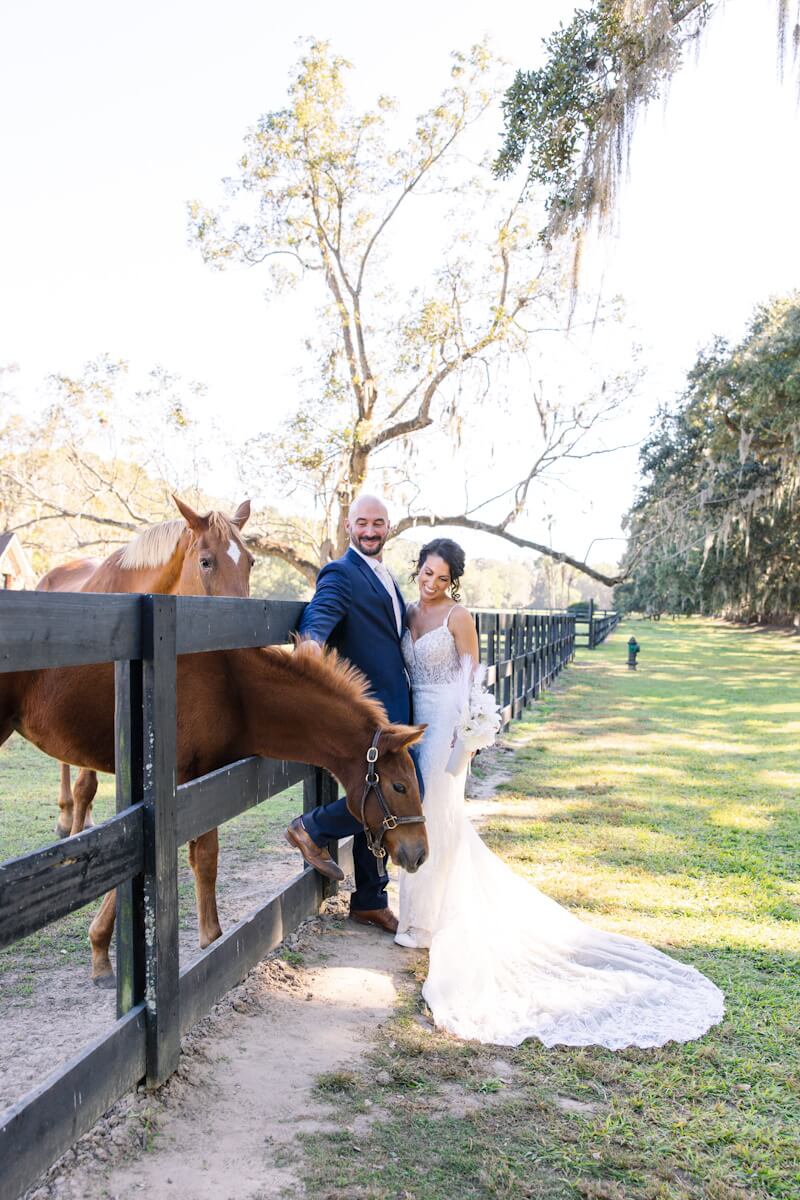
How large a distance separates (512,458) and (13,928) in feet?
55.2

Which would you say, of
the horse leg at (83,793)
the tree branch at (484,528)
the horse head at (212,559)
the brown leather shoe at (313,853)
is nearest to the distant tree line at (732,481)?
the tree branch at (484,528)

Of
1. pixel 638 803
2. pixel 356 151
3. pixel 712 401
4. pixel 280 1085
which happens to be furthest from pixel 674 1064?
pixel 712 401

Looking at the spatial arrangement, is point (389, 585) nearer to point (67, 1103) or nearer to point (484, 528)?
point (67, 1103)

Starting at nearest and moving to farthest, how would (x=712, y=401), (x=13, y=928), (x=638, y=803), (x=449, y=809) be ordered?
(x=13, y=928)
(x=449, y=809)
(x=638, y=803)
(x=712, y=401)

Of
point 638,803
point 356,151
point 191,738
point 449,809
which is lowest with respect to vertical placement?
point 638,803

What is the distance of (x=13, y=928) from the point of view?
1.85 meters

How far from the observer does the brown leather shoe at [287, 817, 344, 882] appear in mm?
3672

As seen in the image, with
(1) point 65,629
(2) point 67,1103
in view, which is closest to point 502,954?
(2) point 67,1103

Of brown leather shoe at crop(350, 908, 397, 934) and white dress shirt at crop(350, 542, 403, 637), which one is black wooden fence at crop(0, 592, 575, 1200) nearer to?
white dress shirt at crop(350, 542, 403, 637)

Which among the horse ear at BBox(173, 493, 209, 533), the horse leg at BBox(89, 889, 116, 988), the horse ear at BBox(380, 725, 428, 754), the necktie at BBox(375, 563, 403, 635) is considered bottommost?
the horse leg at BBox(89, 889, 116, 988)

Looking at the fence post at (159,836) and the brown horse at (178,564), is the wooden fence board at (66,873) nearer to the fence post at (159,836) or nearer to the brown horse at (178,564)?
the fence post at (159,836)

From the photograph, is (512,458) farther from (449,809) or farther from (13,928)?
(13,928)

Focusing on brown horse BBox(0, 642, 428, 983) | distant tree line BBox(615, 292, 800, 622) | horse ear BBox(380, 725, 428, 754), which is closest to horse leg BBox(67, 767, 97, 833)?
brown horse BBox(0, 642, 428, 983)

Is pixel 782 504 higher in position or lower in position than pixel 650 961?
higher
